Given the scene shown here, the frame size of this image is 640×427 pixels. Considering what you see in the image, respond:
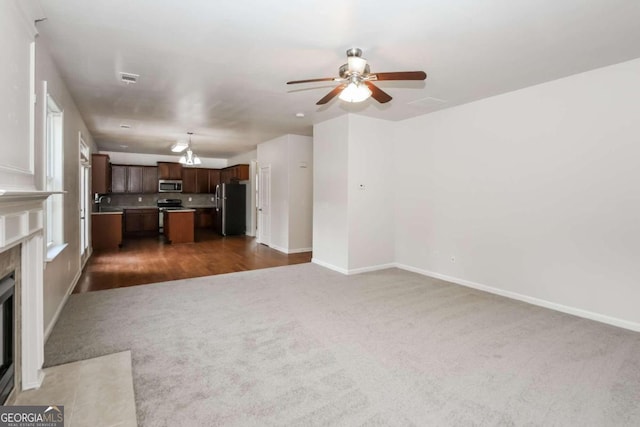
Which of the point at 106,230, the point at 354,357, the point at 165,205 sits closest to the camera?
the point at 354,357

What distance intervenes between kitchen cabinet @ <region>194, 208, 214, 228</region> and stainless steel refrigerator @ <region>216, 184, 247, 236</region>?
132 cm

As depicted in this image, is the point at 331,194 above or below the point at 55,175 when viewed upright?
below

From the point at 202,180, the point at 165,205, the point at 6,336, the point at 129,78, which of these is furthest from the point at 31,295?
the point at 202,180

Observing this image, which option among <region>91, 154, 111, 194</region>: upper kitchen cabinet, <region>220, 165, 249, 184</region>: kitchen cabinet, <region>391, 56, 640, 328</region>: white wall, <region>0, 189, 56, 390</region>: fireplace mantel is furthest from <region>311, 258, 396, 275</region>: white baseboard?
<region>91, 154, 111, 194</region>: upper kitchen cabinet

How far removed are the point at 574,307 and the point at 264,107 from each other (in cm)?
467

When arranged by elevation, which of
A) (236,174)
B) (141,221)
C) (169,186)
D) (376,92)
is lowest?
(141,221)

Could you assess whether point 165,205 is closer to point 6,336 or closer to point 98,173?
point 98,173

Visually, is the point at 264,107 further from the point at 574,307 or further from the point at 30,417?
the point at 574,307

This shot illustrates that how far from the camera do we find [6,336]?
1950 millimetres

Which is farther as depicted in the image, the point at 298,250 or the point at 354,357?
the point at 298,250

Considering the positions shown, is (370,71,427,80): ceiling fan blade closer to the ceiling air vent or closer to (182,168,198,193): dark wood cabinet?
the ceiling air vent

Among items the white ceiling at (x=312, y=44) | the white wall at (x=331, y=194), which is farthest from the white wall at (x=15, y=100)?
the white wall at (x=331, y=194)

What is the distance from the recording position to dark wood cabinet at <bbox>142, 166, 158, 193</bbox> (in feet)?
32.6

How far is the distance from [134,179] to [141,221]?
4.27 ft
